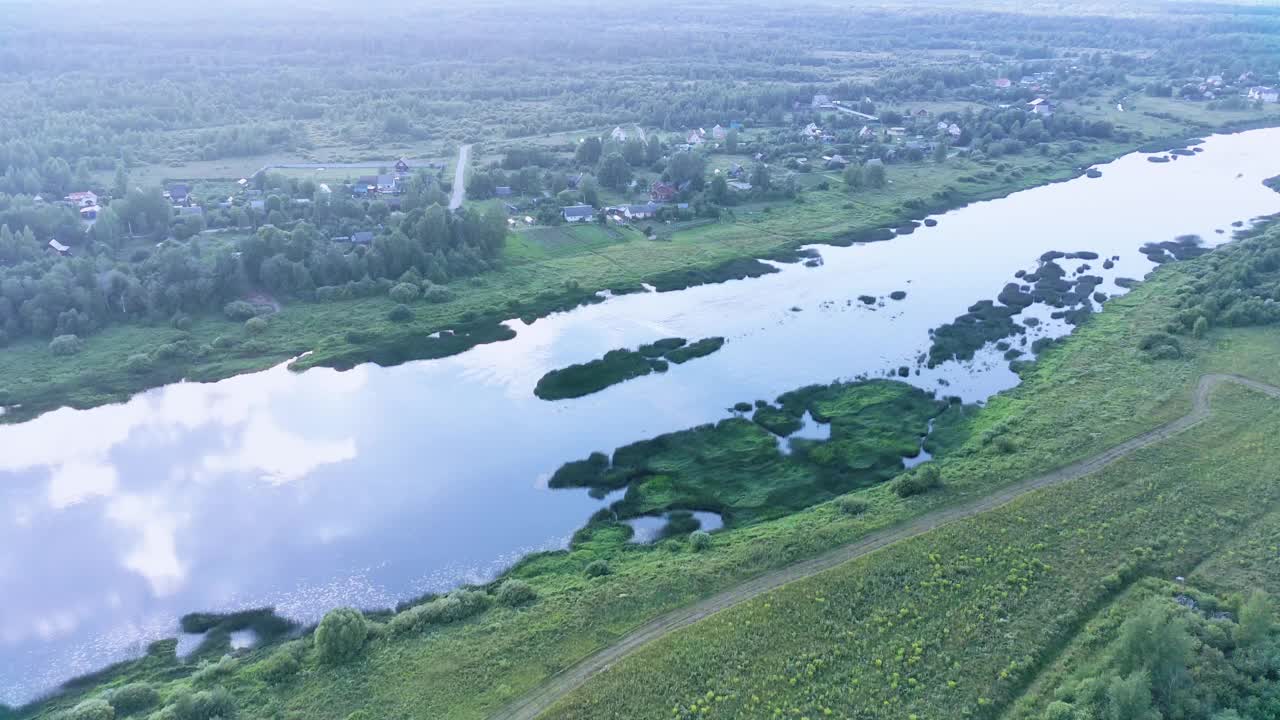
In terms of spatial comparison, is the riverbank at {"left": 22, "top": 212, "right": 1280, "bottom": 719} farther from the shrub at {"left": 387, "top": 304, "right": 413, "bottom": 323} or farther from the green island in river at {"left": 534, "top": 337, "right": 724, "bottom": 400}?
the shrub at {"left": 387, "top": 304, "right": 413, "bottom": 323}

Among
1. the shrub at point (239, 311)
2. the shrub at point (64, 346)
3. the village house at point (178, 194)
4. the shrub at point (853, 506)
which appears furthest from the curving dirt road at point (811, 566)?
the village house at point (178, 194)

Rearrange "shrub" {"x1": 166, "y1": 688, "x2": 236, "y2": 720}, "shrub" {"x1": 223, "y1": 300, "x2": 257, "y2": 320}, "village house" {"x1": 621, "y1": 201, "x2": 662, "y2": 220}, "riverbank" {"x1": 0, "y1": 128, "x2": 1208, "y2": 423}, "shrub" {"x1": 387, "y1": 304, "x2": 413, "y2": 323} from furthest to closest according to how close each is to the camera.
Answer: "village house" {"x1": 621, "y1": 201, "x2": 662, "y2": 220}
"shrub" {"x1": 387, "y1": 304, "x2": 413, "y2": 323}
"shrub" {"x1": 223, "y1": 300, "x2": 257, "y2": 320}
"riverbank" {"x1": 0, "y1": 128, "x2": 1208, "y2": 423}
"shrub" {"x1": 166, "y1": 688, "x2": 236, "y2": 720}

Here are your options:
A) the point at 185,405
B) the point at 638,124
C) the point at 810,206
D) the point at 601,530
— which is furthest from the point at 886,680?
the point at 638,124

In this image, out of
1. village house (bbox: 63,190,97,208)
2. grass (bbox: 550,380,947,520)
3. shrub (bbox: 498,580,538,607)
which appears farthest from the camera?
village house (bbox: 63,190,97,208)

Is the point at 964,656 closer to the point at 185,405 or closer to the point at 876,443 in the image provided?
the point at 876,443

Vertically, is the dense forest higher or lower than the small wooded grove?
higher

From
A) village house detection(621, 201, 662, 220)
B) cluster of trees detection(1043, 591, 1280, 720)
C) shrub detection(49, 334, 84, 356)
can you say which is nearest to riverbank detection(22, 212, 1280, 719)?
cluster of trees detection(1043, 591, 1280, 720)

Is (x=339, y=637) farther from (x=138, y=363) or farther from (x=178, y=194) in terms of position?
(x=178, y=194)

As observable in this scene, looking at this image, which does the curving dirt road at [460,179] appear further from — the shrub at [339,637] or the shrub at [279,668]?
the shrub at [279,668]
